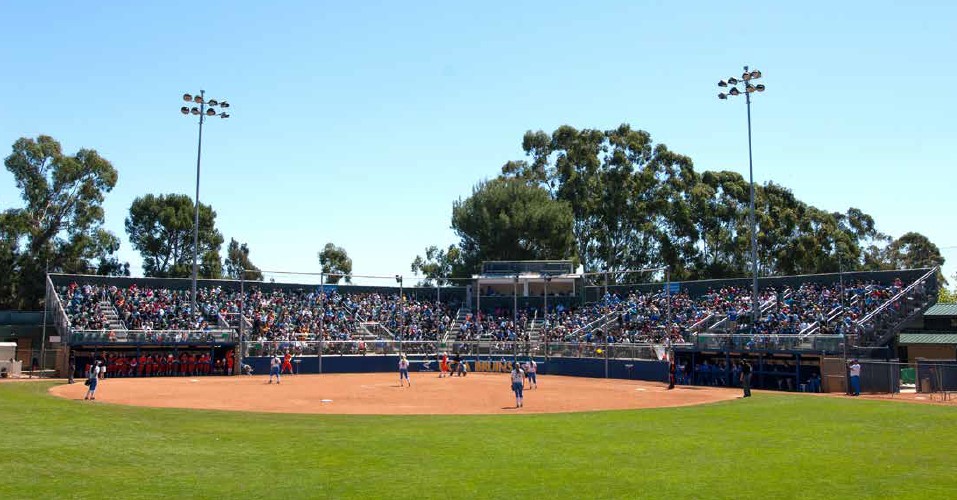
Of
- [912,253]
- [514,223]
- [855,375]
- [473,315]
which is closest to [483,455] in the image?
[855,375]

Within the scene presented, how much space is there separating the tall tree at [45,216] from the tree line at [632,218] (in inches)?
1362

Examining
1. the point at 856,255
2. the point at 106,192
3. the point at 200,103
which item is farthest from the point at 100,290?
the point at 856,255

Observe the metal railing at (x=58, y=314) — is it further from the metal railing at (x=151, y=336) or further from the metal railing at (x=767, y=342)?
the metal railing at (x=767, y=342)

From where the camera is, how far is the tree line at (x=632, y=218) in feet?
283

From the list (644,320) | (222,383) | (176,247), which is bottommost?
(222,383)

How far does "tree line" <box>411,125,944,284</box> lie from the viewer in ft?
283

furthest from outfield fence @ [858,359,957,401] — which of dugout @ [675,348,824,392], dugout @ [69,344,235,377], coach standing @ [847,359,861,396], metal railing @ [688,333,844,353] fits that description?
dugout @ [69,344,235,377]

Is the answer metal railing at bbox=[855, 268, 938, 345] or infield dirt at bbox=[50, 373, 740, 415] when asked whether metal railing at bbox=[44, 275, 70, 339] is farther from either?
metal railing at bbox=[855, 268, 938, 345]

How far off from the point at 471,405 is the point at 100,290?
37.2 m

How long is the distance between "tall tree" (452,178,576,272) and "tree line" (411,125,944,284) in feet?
0.40

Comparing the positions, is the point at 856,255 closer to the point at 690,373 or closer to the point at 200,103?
the point at 690,373

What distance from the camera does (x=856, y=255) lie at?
8931 centimetres

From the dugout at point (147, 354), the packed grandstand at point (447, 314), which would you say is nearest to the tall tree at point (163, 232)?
the packed grandstand at point (447, 314)

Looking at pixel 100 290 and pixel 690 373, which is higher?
pixel 100 290
